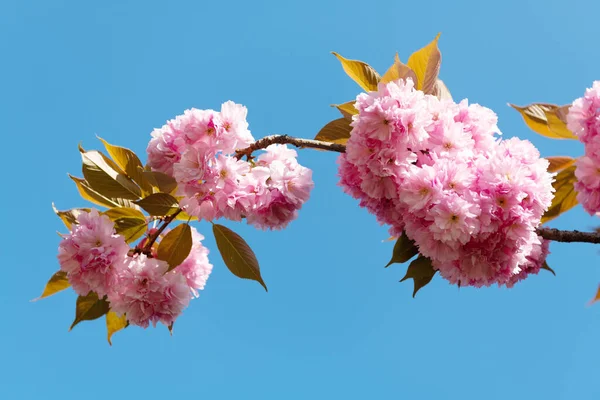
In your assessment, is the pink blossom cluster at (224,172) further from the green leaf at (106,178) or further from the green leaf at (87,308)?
the green leaf at (87,308)

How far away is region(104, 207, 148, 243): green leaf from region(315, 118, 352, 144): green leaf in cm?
79

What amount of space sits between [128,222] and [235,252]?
445 mm

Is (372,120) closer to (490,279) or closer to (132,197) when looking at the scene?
(490,279)

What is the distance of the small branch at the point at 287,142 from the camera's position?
1.89m

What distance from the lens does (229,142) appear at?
1913mm

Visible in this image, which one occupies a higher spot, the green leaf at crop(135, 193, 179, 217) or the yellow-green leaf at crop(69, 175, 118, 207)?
the yellow-green leaf at crop(69, 175, 118, 207)

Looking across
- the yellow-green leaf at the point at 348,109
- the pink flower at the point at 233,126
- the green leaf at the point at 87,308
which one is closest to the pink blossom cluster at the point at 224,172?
the pink flower at the point at 233,126

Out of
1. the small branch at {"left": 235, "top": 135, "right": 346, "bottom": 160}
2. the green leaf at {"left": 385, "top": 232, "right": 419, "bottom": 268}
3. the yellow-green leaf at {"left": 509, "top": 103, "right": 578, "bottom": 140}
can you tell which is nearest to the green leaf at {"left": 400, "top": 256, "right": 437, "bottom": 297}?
the green leaf at {"left": 385, "top": 232, "right": 419, "bottom": 268}

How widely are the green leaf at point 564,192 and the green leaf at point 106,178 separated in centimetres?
151

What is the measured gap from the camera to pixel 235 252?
2.11 m

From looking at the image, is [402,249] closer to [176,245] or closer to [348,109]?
[348,109]

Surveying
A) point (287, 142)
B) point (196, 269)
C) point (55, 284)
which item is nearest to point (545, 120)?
point (287, 142)

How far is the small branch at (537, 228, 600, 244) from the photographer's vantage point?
5.68 ft

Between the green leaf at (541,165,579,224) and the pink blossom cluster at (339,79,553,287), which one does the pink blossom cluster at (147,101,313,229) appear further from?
the green leaf at (541,165,579,224)
